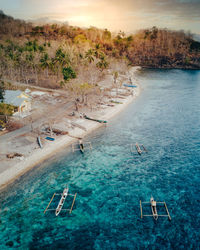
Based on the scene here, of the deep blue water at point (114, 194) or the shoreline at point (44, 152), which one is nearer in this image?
the deep blue water at point (114, 194)

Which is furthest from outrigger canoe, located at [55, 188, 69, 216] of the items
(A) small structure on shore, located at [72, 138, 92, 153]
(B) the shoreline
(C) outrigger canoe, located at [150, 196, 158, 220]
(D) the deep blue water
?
(C) outrigger canoe, located at [150, 196, 158, 220]

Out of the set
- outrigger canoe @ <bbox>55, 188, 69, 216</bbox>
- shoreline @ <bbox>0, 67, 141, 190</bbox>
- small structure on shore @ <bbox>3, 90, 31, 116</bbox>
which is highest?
small structure on shore @ <bbox>3, 90, 31, 116</bbox>

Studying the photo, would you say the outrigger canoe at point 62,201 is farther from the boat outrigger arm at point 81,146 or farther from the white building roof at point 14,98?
the white building roof at point 14,98

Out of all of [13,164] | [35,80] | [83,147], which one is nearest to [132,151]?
[83,147]

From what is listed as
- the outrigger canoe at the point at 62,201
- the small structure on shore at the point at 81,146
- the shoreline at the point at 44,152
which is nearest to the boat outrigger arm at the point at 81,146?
the small structure on shore at the point at 81,146

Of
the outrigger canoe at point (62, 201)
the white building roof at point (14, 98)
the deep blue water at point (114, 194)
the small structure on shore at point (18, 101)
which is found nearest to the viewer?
the deep blue water at point (114, 194)

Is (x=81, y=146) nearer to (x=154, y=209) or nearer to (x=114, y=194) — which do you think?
(x=114, y=194)

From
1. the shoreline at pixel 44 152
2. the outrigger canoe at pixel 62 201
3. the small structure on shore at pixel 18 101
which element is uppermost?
the small structure on shore at pixel 18 101

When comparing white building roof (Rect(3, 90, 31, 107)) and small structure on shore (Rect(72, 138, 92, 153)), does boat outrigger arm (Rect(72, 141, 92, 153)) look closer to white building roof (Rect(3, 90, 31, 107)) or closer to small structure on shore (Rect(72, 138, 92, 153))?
small structure on shore (Rect(72, 138, 92, 153))

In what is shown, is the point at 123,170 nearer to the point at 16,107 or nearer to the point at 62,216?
the point at 62,216
